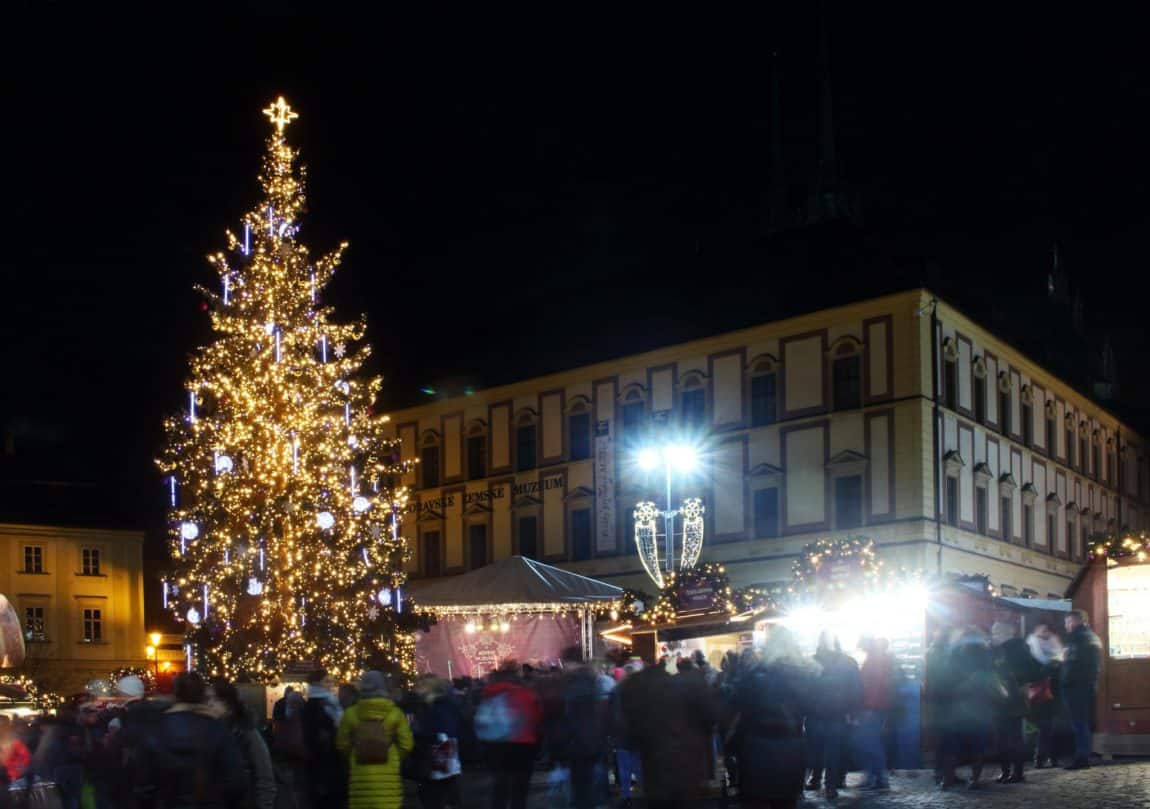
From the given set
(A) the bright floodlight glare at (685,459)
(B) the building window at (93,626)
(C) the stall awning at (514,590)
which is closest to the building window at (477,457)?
(A) the bright floodlight glare at (685,459)

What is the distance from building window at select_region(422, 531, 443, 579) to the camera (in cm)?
5273

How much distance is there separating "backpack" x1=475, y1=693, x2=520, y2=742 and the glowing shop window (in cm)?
893

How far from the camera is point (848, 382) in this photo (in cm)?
4144

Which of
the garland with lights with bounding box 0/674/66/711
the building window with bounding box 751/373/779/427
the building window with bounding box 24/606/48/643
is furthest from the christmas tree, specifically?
the building window with bounding box 24/606/48/643

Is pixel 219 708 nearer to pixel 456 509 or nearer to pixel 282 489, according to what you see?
pixel 282 489

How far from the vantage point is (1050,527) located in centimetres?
4803

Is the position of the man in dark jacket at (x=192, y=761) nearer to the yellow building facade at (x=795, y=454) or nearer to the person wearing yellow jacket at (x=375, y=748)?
the person wearing yellow jacket at (x=375, y=748)

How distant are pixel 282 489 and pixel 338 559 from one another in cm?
165

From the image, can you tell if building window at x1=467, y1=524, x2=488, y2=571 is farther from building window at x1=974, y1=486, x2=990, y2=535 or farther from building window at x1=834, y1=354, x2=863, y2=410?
building window at x1=974, y1=486, x2=990, y2=535

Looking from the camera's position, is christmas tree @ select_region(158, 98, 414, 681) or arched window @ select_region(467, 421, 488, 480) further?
arched window @ select_region(467, 421, 488, 480)

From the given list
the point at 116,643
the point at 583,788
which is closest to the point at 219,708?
the point at 583,788

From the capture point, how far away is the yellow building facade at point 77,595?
228ft

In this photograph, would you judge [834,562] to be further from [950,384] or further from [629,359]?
[629,359]

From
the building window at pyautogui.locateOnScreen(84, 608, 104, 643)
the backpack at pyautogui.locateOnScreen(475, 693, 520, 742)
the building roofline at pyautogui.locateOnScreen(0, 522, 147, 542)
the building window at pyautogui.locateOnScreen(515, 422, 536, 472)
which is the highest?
the building window at pyautogui.locateOnScreen(515, 422, 536, 472)
